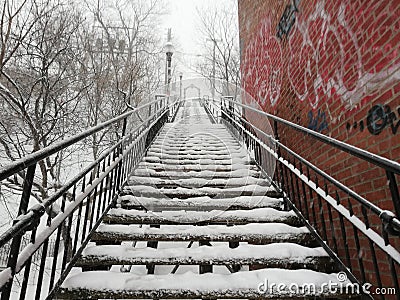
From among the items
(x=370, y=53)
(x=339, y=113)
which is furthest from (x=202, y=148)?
(x=370, y=53)

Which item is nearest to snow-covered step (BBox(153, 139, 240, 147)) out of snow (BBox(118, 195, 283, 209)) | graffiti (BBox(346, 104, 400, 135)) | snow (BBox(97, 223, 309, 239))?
snow (BBox(118, 195, 283, 209))

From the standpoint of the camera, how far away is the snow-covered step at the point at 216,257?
7.35 feet

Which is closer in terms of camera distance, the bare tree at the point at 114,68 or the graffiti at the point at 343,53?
the graffiti at the point at 343,53

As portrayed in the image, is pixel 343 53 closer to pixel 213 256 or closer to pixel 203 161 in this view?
pixel 213 256

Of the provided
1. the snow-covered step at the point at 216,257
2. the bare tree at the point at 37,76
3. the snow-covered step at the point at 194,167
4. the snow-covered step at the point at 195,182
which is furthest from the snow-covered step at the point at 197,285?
the bare tree at the point at 37,76

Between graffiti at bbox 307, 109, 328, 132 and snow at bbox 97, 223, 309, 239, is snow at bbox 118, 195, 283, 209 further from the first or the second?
graffiti at bbox 307, 109, 328, 132

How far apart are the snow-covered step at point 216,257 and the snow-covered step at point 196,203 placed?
29.9 inches

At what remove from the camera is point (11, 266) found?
4.83 feet

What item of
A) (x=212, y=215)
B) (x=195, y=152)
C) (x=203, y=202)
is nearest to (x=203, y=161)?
(x=195, y=152)

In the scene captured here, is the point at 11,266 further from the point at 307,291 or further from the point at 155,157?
the point at 155,157

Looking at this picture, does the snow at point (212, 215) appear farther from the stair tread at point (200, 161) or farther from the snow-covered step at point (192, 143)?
the snow-covered step at point (192, 143)

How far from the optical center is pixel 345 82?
8.35 ft

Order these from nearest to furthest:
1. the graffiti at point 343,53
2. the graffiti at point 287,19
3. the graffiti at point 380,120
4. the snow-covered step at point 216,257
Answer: the graffiti at point 380,120, the graffiti at point 343,53, the snow-covered step at point 216,257, the graffiti at point 287,19

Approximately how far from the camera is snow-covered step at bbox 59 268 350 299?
1928 mm
